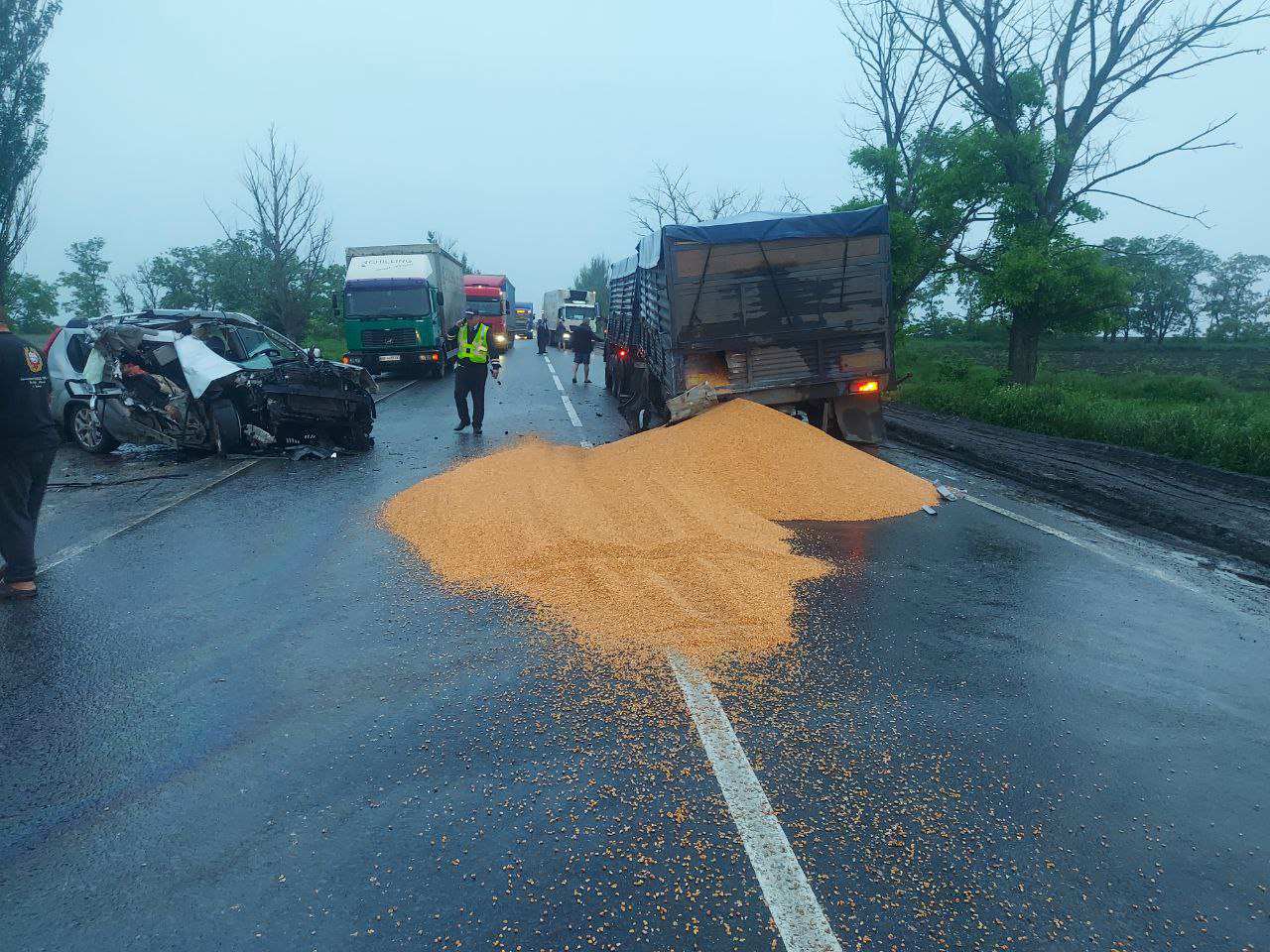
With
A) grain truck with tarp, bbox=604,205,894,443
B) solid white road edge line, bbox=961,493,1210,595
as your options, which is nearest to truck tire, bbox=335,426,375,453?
grain truck with tarp, bbox=604,205,894,443

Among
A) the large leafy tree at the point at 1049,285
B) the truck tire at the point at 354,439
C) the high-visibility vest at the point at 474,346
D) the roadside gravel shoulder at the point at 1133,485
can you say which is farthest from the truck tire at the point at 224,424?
the large leafy tree at the point at 1049,285

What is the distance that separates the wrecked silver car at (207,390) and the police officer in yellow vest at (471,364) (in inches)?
61.5

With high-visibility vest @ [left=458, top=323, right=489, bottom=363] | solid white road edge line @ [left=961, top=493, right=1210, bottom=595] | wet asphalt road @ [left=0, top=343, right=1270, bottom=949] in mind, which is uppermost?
high-visibility vest @ [left=458, top=323, right=489, bottom=363]

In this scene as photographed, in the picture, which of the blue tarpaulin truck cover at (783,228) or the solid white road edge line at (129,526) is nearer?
the solid white road edge line at (129,526)

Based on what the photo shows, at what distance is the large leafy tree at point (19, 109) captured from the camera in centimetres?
2364

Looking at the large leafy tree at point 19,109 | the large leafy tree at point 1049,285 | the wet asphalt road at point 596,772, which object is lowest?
the wet asphalt road at point 596,772

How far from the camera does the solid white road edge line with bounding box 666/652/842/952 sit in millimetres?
2402

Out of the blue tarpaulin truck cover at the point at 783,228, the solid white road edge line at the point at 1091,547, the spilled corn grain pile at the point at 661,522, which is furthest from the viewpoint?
the blue tarpaulin truck cover at the point at 783,228

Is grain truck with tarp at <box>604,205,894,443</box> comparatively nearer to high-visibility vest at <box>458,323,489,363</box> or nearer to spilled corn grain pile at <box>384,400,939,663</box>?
spilled corn grain pile at <box>384,400,939,663</box>

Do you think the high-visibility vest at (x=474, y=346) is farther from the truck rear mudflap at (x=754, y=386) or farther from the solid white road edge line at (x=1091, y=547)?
the solid white road edge line at (x=1091, y=547)

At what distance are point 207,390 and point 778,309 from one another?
8.15m

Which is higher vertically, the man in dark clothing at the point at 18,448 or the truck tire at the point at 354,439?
the man in dark clothing at the point at 18,448

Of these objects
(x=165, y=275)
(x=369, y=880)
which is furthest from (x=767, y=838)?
(x=165, y=275)

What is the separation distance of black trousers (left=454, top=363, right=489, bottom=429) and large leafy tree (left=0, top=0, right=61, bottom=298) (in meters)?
19.0
